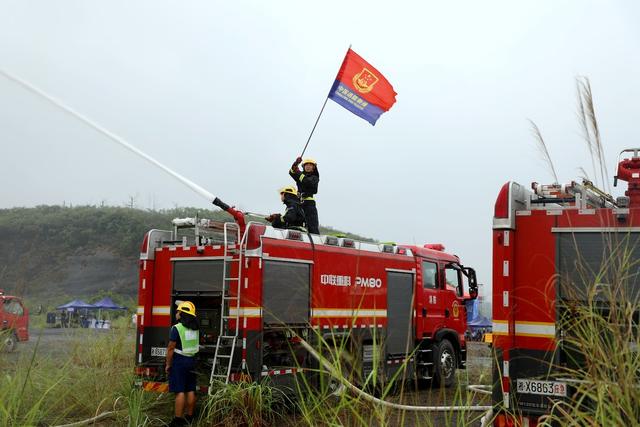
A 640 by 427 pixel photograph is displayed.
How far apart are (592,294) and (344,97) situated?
9.67 m

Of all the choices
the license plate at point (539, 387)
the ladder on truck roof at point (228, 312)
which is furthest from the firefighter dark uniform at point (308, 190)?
the license plate at point (539, 387)

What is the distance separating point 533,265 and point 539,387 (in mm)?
1167

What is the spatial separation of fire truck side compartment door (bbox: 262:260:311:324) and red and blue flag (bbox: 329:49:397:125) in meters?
4.02

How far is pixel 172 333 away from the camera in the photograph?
8.86m

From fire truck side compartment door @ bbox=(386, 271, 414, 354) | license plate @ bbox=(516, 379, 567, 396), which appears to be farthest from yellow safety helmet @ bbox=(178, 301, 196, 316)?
license plate @ bbox=(516, 379, 567, 396)

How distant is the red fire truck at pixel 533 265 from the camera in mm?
6094

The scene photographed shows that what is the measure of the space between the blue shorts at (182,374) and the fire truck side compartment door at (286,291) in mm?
1165

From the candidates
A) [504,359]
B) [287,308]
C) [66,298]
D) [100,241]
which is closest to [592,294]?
[504,359]

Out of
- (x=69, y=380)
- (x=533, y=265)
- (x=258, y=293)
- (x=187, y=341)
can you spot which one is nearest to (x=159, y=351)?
(x=187, y=341)

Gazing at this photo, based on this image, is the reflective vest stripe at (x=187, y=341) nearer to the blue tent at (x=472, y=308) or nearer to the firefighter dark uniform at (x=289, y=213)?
the firefighter dark uniform at (x=289, y=213)

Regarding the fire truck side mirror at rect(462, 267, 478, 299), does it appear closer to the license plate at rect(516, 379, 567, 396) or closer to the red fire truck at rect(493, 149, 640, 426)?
the red fire truck at rect(493, 149, 640, 426)

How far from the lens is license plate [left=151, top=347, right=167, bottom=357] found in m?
10.2

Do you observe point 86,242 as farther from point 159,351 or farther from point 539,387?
point 539,387

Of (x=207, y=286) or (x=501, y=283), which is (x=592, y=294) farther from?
(x=207, y=286)
